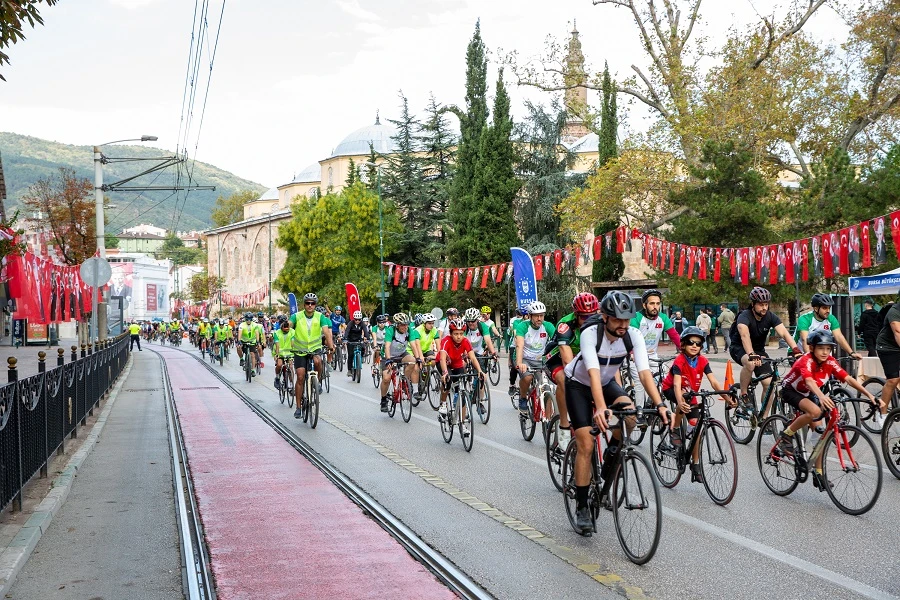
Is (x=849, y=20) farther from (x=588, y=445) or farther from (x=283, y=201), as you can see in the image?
(x=283, y=201)

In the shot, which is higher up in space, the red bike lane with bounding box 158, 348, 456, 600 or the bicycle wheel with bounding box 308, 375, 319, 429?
the bicycle wheel with bounding box 308, 375, 319, 429

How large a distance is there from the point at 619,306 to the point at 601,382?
67 centimetres

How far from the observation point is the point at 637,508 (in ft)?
20.6

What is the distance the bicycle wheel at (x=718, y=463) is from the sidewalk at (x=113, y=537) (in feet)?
13.8

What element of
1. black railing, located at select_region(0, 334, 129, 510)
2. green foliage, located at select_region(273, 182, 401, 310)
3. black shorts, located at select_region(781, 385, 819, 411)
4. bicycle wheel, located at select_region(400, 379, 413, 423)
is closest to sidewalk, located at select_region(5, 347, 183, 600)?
black railing, located at select_region(0, 334, 129, 510)

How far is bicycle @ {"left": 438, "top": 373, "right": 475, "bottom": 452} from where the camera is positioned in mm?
11852

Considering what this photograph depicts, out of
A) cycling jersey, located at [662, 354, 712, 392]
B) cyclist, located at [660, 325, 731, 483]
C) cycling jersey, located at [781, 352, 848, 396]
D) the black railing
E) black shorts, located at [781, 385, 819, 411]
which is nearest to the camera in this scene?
the black railing

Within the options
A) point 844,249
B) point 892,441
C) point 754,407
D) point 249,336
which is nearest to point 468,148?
point 249,336

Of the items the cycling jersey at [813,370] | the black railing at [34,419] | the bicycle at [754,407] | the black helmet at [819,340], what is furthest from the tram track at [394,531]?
the bicycle at [754,407]

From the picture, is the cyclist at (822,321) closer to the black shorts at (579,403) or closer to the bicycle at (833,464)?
the bicycle at (833,464)

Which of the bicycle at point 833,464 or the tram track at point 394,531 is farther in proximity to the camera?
the bicycle at point 833,464

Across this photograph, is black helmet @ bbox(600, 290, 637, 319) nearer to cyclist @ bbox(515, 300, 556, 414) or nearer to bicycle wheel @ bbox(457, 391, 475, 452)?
bicycle wheel @ bbox(457, 391, 475, 452)

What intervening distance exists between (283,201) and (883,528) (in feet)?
353

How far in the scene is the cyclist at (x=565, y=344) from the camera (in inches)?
312
